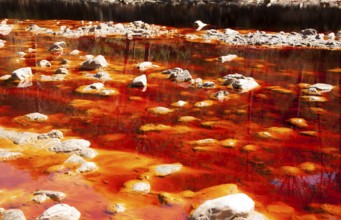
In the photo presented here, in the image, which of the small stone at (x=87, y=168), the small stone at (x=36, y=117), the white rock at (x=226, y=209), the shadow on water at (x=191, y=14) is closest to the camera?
the white rock at (x=226, y=209)

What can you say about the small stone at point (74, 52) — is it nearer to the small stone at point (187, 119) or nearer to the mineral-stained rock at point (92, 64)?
the mineral-stained rock at point (92, 64)

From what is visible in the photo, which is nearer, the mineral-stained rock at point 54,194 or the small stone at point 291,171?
the mineral-stained rock at point 54,194

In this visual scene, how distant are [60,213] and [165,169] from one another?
1595 millimetres

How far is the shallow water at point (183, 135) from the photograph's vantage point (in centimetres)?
462

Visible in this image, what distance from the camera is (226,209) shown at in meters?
3.72

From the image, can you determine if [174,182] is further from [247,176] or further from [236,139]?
[236,139]

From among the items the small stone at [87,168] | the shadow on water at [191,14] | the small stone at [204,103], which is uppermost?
the shadow on water at [191,14]

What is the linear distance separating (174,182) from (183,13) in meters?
17.7

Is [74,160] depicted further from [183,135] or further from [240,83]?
[240,83]

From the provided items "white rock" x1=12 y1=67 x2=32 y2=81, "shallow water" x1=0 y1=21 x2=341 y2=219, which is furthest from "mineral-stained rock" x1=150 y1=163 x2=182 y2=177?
"white rock" x1=12 y1=67 x2=32 y2=81

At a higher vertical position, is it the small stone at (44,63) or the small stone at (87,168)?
the small stone at (44,63)

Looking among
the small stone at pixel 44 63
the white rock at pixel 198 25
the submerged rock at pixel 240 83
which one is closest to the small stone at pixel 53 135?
the submerged rock at pixel 240 83

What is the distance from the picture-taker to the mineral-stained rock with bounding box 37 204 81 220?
384cm

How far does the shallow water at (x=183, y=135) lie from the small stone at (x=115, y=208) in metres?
0.08
